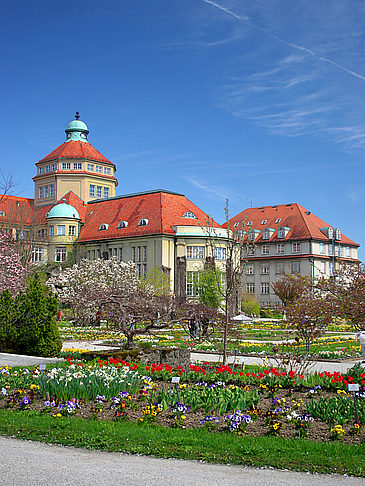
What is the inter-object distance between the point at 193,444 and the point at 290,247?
66.8 metres

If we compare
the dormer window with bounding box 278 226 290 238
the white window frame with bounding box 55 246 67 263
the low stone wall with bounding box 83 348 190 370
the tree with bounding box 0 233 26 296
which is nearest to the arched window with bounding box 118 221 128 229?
the white window frame with bounding box 55 246 67 263

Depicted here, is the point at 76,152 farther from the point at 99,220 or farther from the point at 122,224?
the point at 122,224

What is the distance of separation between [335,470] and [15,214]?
51.1m

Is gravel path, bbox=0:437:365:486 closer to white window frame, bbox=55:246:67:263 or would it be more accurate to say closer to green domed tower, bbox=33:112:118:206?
white window frame, bbox=55:246:67:263

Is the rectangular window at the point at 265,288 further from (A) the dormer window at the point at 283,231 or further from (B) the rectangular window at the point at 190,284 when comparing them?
(B) the rectangular window at the point at 190,284

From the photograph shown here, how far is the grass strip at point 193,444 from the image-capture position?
6.78 metres

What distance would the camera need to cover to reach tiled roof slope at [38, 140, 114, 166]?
67.4 meters

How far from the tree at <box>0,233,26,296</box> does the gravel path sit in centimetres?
2096

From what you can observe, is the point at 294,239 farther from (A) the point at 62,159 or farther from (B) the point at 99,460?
(B) the point at 99,460

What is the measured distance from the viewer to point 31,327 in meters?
18.1

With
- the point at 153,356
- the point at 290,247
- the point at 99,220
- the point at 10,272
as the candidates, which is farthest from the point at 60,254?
the point at 153,356

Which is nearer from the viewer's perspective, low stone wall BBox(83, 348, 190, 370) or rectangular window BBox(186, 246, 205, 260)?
low stone wall BBox(83, 348, 190, 370)

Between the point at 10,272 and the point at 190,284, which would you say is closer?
the point at 10,272

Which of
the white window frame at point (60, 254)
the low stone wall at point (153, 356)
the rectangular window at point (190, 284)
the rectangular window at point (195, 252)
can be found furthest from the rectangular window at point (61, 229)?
the low stone wall at point (153, 356)
